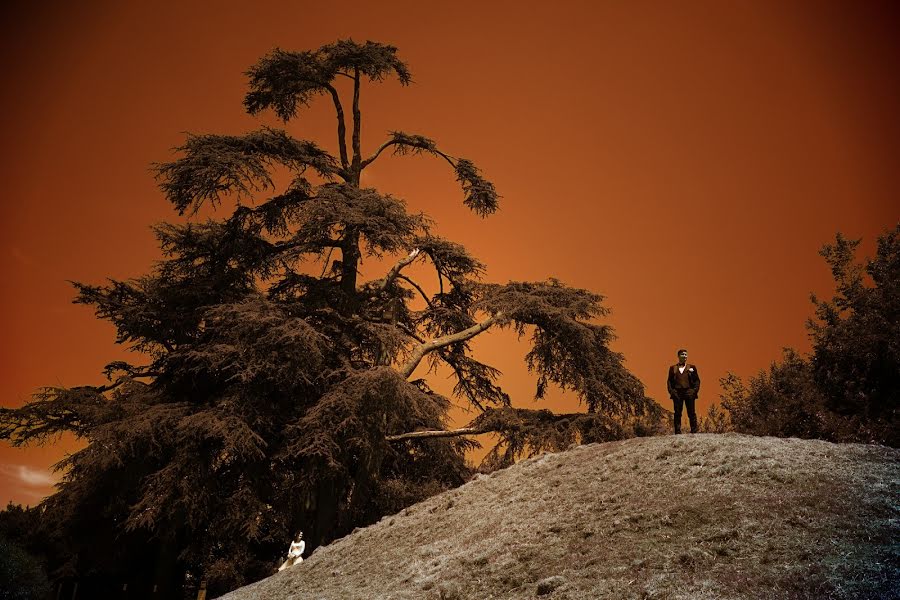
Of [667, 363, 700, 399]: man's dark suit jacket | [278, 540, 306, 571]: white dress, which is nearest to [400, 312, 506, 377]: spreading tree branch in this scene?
[278, 540, 306, 571]: white dress

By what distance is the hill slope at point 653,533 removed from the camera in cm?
570

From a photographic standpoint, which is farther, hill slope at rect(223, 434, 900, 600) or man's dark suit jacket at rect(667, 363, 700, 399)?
man's dark suit jacket at rect(667, 363, 700, 399)

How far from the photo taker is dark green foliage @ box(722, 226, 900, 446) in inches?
560

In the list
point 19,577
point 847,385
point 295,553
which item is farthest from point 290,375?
point 847,385

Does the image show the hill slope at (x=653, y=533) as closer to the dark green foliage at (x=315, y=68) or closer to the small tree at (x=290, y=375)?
the small tree at (x=290, y=375)

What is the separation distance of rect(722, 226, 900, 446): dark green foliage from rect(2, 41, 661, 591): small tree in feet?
11.6

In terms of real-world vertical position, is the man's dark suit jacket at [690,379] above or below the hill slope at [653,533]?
above

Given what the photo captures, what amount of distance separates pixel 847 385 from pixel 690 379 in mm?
7567

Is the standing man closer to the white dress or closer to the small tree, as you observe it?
the small tree

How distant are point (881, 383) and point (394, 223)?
40.6ft

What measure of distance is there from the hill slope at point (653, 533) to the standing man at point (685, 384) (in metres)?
0.78

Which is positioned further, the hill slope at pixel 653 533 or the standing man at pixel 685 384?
the standing man at pixel 685 384

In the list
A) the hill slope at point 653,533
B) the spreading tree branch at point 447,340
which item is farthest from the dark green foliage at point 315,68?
the hill slope at point 653,533

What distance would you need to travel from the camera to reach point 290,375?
13891mm
